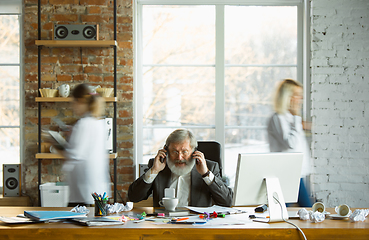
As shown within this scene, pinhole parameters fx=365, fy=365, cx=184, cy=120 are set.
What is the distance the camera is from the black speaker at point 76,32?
3.52 metres

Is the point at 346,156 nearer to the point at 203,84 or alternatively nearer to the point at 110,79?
the point at 203,84

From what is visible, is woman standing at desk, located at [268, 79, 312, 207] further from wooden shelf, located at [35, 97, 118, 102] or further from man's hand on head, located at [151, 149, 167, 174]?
wooden shelf, located at [35, 97, 118, 102]

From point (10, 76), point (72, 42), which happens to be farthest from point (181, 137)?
point (10, 76)

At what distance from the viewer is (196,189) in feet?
7.57

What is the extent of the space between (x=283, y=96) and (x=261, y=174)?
131cm

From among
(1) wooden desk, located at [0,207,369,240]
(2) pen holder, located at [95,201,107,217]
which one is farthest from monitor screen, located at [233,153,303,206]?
(2) pen holder, located at [95,201,107,217]

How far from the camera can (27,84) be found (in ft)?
12.1

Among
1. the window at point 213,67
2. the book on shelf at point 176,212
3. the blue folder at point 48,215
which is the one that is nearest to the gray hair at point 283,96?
the window at point 213,67

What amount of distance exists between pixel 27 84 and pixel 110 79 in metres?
0.84

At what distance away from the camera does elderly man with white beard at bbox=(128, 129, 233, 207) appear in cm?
222

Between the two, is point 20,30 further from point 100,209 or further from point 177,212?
point 177,212

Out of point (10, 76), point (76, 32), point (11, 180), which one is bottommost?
point (11, 180)

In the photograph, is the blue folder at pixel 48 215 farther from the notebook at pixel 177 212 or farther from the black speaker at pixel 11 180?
the black speaker at pixel 11 180

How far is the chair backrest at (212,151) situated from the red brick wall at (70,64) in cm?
131
